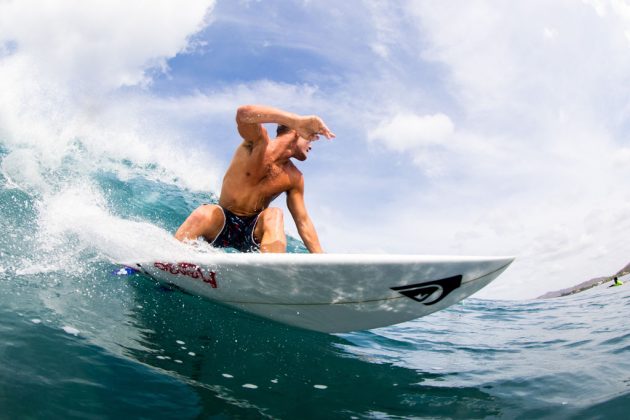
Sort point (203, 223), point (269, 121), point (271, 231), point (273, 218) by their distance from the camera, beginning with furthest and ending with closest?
1. point (203, 223)
2. point (273, 218)
3. point (271, 231)
4. point (269, 121)

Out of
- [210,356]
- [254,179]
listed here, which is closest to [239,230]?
[254,179]

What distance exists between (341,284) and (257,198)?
1.75 meters

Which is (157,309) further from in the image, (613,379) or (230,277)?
(613,379)

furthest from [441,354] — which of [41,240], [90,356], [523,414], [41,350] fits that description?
[41,240]

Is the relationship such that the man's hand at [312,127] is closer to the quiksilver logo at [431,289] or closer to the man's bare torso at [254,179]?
the man's bare torso at [254,179]

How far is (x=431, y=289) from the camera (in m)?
3.27

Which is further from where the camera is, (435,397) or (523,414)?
(435,397)

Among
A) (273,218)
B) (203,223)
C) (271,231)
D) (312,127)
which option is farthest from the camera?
(203,223)

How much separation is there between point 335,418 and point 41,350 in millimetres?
1991

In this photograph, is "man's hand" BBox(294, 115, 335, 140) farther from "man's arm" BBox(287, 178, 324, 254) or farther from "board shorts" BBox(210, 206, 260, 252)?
"board shorts" BBox(210, 206, 260, 252)

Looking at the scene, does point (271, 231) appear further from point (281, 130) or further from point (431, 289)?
point (431, 289)

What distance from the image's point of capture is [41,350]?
2828 millimetres

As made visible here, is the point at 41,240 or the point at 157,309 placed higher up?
the point at 41,240

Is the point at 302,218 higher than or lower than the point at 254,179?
lower
